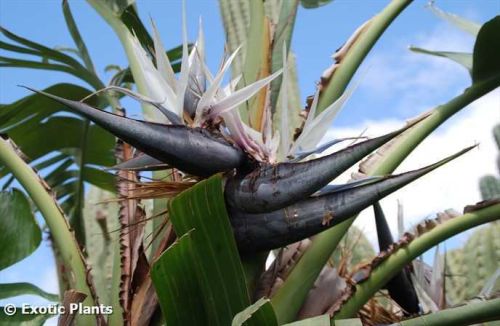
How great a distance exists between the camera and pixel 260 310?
1.90 ft

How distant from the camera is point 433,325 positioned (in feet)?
2.34

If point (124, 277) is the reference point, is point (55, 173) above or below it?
above

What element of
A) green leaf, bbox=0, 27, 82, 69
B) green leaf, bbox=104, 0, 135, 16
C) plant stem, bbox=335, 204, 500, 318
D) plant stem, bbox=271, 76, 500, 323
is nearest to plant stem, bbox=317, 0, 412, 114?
plant stem, bbox=271, 76, 500, 323

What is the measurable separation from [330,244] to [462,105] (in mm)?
291

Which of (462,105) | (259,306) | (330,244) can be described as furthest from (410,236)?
(259,306)

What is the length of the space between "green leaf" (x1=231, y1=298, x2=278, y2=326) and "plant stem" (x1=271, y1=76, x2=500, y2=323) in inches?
8.6

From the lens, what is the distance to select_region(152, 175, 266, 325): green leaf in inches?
23.6

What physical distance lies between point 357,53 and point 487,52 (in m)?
0.18

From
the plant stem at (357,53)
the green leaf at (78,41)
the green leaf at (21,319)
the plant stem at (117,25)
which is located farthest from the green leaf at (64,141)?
the plant stem at (357,53)

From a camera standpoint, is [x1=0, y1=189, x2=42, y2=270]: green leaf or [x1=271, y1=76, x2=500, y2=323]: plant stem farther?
[x1=0, y1=189, x2=42, y2=270]: green leaf

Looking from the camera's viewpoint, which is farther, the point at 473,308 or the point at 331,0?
the point at 331,0

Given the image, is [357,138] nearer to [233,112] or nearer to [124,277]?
[233,112]

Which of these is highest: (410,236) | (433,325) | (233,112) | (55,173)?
(55,173)

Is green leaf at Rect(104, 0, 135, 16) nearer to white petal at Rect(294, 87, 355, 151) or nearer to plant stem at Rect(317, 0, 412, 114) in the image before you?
plant stem at Rect(317, 0, 412, 114)
